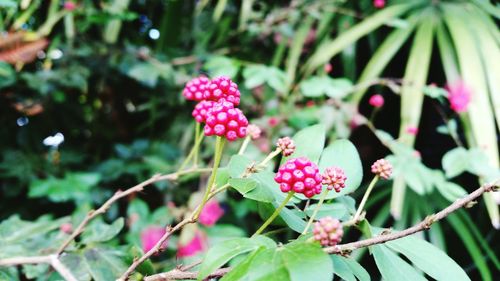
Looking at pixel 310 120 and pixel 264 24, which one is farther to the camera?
pixel 264 24

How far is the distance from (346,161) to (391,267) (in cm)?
13

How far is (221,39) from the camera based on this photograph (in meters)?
1.70

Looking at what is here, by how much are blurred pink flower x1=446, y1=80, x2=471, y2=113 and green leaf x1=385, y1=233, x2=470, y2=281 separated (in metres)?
0.96

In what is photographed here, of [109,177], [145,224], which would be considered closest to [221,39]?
[109,177]

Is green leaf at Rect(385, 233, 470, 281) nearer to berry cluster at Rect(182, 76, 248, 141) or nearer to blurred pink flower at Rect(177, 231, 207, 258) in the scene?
berry cluster at Rect(182, 76, 248, 141)

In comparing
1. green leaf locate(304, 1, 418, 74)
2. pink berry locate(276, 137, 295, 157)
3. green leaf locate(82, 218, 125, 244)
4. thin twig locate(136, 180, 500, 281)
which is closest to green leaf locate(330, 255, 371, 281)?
thin twig locate(136, 180, 500, 281)

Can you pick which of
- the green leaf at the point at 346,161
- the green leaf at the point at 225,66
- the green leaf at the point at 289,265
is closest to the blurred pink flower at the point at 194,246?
the green leaf at the point at 225,66

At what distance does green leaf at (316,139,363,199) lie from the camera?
1.54 feet

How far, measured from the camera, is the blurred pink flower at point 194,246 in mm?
1163

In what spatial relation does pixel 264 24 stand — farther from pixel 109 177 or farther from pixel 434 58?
pixel 109 177

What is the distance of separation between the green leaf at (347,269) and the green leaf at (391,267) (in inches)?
0.7

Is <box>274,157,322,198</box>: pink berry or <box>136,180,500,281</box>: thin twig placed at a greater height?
<box>274,157,322,198</box>: pink berry

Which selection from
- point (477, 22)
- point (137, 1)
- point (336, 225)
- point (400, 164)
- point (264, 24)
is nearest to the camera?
point (336, 225)

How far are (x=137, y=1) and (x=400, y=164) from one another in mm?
1281
